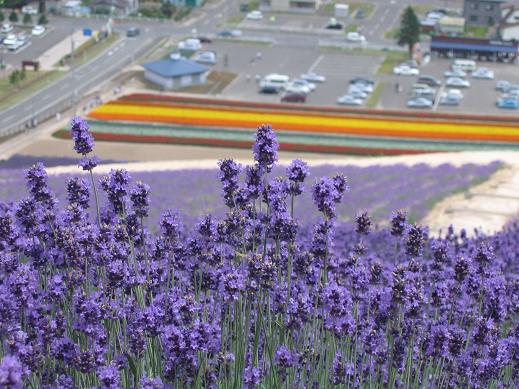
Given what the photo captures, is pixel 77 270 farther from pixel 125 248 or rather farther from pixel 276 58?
pixel 276 58

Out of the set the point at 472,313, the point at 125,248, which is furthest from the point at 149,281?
the point at 472,313

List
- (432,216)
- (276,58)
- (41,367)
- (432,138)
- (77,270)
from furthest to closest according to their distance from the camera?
(276,58) < (432,138) < (432,216) < (77,270) < (41,367)

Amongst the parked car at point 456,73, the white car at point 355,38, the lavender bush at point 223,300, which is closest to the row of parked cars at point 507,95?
the parked car at point 456,73

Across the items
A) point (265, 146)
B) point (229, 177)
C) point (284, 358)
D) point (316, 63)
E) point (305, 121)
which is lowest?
point (316, 63)

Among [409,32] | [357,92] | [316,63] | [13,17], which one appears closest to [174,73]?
[357,92]

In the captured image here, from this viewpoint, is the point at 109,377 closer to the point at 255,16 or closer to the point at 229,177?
the point at 229,177

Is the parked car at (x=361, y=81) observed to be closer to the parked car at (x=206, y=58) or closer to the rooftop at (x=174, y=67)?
the rooftop at (x=174, y=67)
